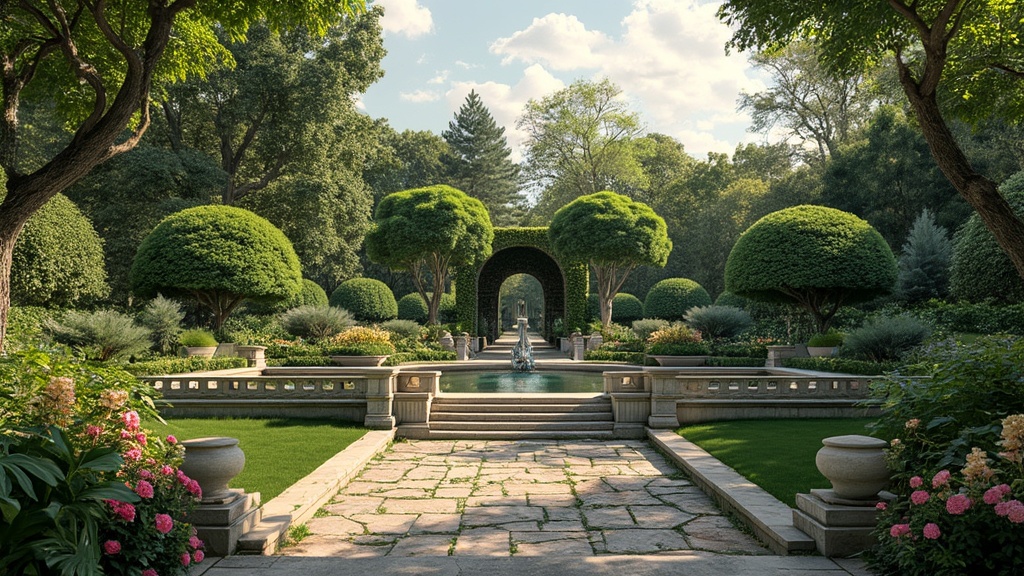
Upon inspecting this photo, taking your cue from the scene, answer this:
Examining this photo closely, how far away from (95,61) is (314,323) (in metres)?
14.2

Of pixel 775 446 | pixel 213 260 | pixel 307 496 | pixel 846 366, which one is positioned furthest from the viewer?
pixel 213 260

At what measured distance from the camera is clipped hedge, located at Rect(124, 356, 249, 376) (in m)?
14.1

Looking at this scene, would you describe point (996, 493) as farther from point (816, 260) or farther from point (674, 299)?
point (674, 299)

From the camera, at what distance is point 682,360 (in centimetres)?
1964

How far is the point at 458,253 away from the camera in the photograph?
28438mm

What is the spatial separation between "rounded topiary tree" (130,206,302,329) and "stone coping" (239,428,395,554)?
42.6 ft

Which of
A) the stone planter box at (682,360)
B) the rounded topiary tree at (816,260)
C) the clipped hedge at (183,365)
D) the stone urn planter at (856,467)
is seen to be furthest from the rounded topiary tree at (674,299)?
the stone urn planter at (856,467)

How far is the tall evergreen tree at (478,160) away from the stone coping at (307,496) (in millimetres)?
49398

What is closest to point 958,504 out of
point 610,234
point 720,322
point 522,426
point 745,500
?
point 745,500

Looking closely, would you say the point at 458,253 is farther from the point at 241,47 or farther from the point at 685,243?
the point at 685,243

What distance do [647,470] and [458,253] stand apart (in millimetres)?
20916

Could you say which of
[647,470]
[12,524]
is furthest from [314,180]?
[12,524]

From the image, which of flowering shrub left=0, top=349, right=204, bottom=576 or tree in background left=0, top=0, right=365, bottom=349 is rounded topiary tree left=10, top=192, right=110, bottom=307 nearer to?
tree in background left=0, top=0, right=365, bottom=349

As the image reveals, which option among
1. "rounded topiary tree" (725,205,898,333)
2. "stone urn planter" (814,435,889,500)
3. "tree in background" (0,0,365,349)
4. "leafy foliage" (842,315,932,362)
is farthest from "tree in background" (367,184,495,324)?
"stone urn planter" (814,435,889,500)
